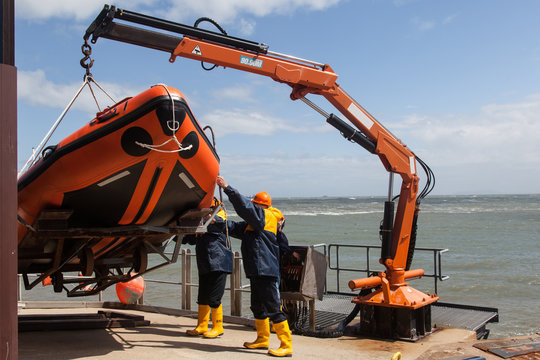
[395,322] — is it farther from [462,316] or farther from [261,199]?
[261,199]

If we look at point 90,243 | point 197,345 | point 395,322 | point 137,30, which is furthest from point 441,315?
point 137,30

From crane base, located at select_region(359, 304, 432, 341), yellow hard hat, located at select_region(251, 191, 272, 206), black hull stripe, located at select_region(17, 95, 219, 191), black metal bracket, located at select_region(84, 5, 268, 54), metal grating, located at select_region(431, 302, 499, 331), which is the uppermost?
black metal bracket, located at select_region(84, 5, 268, 54)

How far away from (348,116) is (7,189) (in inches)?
195

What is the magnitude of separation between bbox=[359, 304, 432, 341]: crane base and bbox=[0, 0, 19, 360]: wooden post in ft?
15.9

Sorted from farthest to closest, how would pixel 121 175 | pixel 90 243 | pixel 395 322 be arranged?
pixel 395 322 < pixel 90 243 < pixel 121 175

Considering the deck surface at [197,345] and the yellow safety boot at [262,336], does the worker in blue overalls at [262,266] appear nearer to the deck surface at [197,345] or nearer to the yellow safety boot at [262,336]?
the yellow safety boot at [262,336]

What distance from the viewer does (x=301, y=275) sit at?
6637 mm

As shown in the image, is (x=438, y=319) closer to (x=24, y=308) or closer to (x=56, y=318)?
(x=56, y=318)

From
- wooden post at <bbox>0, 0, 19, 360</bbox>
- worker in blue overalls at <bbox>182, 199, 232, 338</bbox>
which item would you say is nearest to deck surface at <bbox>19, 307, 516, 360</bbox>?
worker in blue overalls at <bbox>182, 199, 232, 338</bbox>

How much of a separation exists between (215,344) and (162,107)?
286 cm

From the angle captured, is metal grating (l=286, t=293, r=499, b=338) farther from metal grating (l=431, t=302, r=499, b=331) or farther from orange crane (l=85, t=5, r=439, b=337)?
orange crane (l=85, t=5, r=439, b=337)

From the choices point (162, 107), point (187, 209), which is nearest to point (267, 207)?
point (187, 209)

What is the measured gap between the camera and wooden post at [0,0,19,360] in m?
2.48

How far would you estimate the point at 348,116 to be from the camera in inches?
268
